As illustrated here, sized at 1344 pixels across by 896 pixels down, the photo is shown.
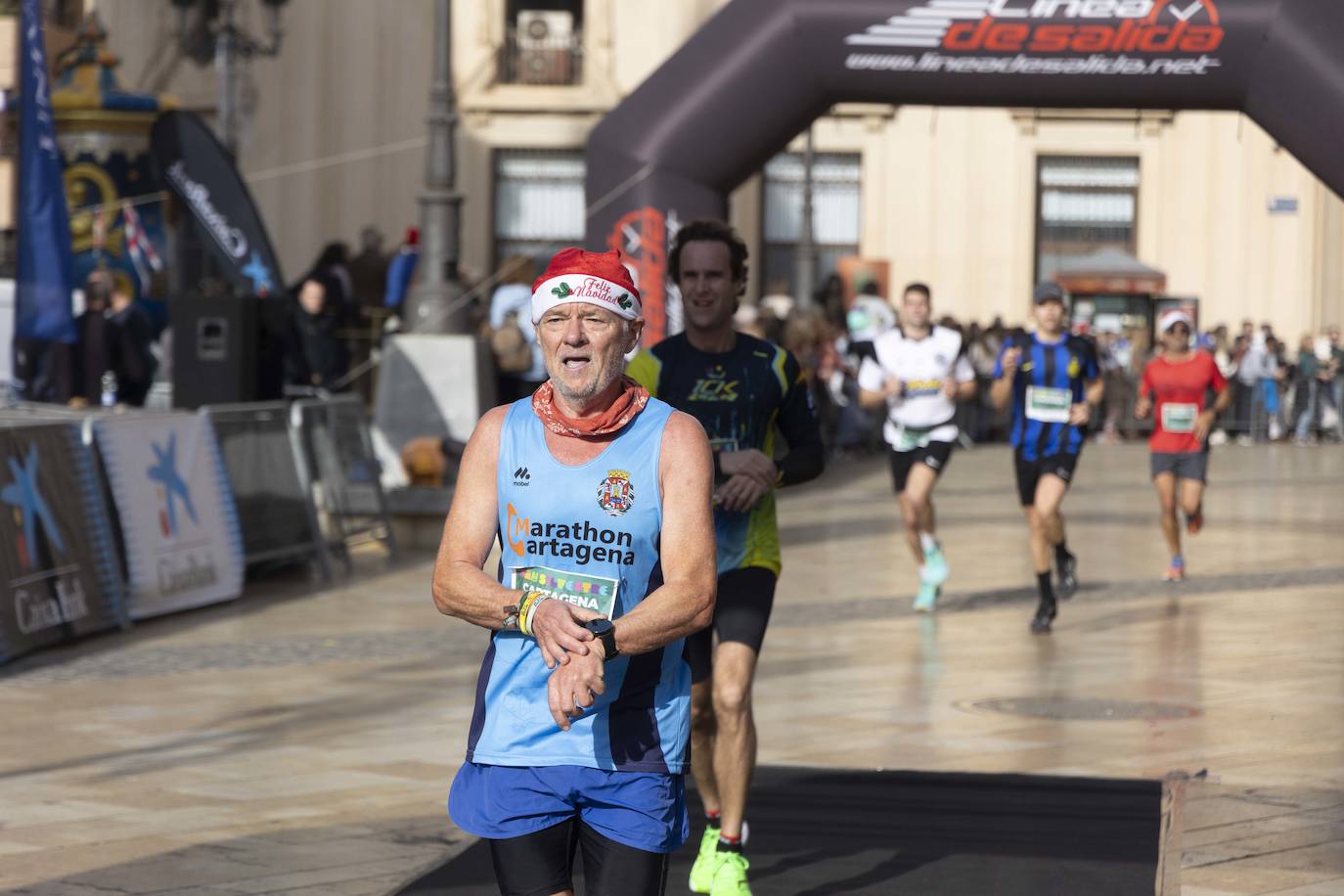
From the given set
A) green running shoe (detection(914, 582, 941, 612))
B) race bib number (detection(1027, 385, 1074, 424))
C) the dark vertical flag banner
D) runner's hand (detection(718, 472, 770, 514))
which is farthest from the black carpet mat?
the dark vertical flag banner

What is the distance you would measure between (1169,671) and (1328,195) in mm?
25984

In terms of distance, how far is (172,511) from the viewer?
12.6m

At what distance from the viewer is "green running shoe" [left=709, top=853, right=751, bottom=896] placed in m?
5.88

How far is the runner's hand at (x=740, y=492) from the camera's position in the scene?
6016mm

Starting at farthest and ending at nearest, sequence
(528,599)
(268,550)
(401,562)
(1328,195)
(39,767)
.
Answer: (1328,195)
(401,562)
(268,550)
(39,767)
(528,599)

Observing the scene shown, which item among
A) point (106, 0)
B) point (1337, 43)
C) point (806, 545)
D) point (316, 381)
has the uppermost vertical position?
point (106, 0)

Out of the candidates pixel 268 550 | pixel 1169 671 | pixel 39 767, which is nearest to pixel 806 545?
pixel 268 550

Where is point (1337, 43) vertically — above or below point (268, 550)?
above

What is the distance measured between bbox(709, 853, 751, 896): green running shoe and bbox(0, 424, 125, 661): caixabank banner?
5566 millimetres

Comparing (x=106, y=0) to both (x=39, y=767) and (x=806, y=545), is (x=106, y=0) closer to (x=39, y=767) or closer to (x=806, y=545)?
(x=806, y=545)

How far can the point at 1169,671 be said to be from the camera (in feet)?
35.3

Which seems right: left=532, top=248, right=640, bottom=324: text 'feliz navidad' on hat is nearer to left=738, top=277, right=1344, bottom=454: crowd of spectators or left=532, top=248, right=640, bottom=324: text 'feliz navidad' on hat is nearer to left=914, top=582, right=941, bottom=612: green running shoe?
left=914, top=582, right=941, bottom=612: green running shoe

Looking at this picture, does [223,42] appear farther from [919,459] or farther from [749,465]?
[749,465]

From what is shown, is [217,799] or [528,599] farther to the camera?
[217,799]
